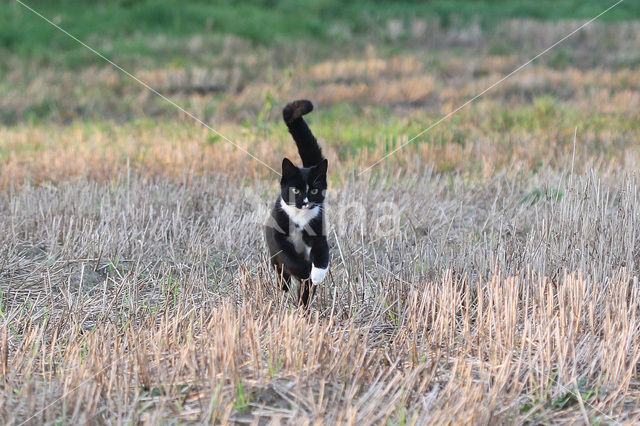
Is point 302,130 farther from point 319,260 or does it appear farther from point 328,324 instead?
point 328,324

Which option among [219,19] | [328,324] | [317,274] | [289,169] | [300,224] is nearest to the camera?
[328,324]

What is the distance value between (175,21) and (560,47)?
1126 centimetres

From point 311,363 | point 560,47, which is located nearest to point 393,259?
point 311,363

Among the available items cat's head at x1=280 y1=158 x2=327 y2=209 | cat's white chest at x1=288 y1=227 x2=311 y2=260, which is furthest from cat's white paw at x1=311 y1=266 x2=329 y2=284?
cat's head at x1=280 y1=158 x2=327 y2=209

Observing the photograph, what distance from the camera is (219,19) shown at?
21.7 meters

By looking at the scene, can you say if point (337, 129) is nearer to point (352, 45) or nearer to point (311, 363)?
point (311, 363)

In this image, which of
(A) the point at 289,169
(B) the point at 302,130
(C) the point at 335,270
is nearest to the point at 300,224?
(A) the point at 289,169

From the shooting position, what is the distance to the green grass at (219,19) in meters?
18.7

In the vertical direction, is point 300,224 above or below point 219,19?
below

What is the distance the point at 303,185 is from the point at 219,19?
18.7m

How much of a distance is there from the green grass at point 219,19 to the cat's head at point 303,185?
47.6ft

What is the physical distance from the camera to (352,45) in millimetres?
20891

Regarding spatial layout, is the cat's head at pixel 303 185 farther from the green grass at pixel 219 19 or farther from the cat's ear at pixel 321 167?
the green grass at pixel 219 19

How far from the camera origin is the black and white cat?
13.4 feet
